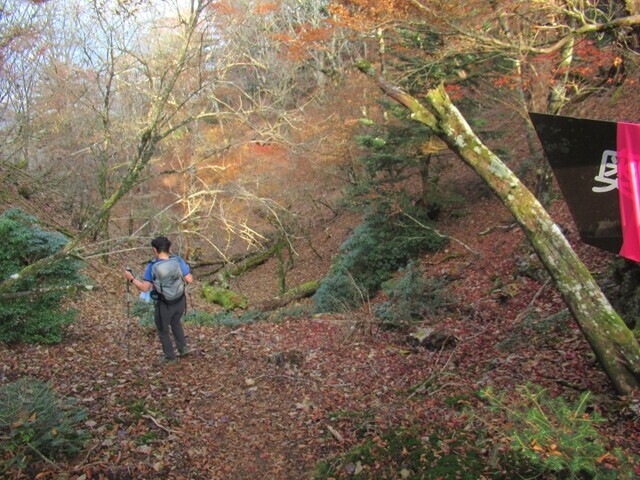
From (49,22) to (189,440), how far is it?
1094cm

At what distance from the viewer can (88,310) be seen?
1112 cm

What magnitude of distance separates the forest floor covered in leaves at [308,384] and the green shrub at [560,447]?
25cm

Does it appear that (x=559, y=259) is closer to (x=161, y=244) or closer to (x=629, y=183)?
(x=629, y=183)

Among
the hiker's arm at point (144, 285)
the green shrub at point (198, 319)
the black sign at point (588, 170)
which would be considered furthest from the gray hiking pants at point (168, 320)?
the black sign at point (588, 170)

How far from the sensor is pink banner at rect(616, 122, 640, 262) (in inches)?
169

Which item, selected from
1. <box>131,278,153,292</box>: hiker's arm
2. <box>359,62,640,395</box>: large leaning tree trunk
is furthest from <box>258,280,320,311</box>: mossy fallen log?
<box>359,62,640,395</box>: large leaning tree trunk

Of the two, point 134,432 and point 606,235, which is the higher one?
point 606,235

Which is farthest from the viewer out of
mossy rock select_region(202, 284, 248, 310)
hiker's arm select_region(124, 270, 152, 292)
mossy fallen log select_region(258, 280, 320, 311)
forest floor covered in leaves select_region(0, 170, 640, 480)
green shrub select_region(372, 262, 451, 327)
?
mossy rock select_region(202, 284, 248, 310)

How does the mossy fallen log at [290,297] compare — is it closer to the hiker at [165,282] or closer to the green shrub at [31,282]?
the green shrub at [31,282]

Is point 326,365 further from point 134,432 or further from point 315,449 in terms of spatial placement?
point 134,432

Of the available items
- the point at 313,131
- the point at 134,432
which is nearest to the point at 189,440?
the point at 134,432

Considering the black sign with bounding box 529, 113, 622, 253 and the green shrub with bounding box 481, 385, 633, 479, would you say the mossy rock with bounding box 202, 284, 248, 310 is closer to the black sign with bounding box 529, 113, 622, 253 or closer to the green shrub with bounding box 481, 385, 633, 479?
the black sign with bounding box 529, 113, 622, 253

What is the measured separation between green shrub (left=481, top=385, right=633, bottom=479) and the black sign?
183 centimetres

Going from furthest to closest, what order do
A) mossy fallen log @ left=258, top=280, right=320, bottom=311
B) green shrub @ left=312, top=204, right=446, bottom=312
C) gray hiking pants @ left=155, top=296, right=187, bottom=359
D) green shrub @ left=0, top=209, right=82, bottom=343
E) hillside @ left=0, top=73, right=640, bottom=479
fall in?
mossy fallen log @ left=258, top=280, right=320, bottom=311, green shrub @ left=312, top=204, right=446, bottom=312, green shrub @ left=0, top=209, right=82, bottom=343, gray hiking pants @ left=155, top=296, right=187, bottom=359, hillside @ left=0, top=73, right=640, bottom=479
